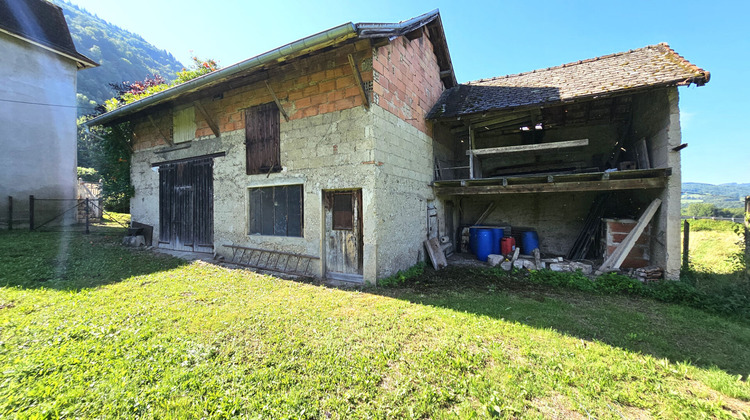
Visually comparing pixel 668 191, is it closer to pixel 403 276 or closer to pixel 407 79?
pixel 403 276

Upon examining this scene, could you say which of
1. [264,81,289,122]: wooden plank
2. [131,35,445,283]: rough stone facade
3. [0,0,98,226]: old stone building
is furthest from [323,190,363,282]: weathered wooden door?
[0,0,98,226]: old stone building

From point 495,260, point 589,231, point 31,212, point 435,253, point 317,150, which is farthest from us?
point 31,212

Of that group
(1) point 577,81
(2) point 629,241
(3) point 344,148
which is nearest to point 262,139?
(3) point 344,148

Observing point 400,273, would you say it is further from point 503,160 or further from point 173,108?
point 173,108

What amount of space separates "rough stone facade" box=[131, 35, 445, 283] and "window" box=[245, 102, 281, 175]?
0.18m

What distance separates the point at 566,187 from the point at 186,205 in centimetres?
1051

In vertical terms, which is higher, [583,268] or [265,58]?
[265,58]

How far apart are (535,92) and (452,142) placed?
3.39 metres

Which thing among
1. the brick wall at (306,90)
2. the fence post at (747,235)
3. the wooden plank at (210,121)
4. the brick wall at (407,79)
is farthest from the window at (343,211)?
the fence post at (747,235)

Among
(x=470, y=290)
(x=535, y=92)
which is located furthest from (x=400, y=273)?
(x=535, y=92)

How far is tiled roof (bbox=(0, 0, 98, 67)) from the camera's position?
33.3ft

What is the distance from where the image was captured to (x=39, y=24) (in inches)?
440

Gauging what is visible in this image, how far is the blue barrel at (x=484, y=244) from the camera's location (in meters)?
8.07

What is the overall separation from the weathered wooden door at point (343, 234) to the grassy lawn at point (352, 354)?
86 cm
